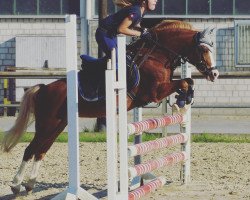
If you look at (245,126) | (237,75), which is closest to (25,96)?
(237,75)

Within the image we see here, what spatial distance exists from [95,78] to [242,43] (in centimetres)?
1815

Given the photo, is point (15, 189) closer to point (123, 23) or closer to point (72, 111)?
point (72, 111)

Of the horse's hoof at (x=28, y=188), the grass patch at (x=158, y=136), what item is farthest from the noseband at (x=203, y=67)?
the grass patch at (x=158, y=136)

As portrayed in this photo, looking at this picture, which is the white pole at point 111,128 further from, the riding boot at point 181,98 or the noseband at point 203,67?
the noseband at point 203,67

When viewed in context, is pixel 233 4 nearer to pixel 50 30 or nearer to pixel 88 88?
pixel 50 30

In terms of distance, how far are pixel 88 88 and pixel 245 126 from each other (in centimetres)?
1125

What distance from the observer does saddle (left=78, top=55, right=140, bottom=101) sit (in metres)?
8.41

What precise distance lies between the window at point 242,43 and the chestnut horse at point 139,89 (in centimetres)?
1714

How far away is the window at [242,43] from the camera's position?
26.0m

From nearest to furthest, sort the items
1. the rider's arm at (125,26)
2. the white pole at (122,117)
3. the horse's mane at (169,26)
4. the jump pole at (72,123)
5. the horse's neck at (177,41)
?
the white pole at (122,117) → the jump pole at (72,123) → the rider's arm at (125,26) → the horse's neck at (177,41) → the horse's mane at (169,26)

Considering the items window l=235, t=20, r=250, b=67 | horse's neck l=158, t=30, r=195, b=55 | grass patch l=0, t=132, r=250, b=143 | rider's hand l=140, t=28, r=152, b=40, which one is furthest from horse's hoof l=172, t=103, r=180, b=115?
window l=235, t=20, r=250, b=67

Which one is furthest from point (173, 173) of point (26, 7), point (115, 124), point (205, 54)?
point (26, 7)

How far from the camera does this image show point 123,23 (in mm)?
8336

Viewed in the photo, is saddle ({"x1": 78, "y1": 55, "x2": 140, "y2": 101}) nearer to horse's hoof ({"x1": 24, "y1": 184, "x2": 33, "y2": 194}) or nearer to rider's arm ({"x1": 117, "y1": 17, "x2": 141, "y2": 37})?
rider's arm ({"x1": 117, "y1": 17, "x2": 141, "y2": 37})
